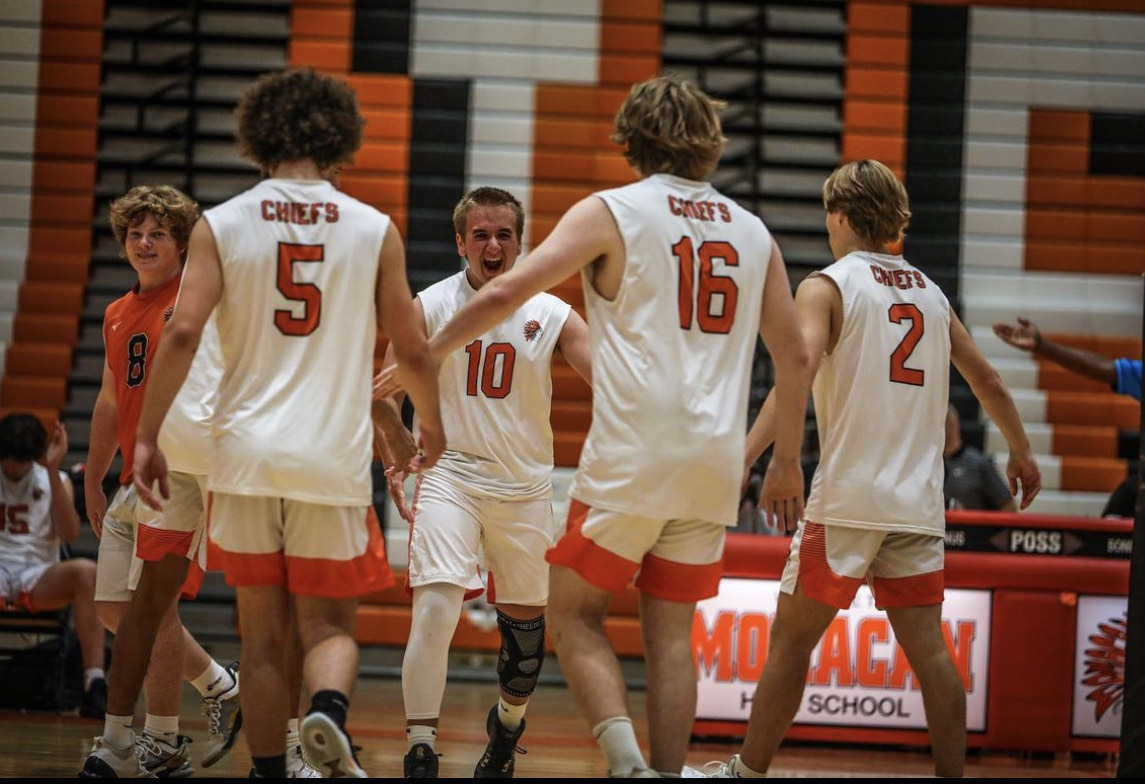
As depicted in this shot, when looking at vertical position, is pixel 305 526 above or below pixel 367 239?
below

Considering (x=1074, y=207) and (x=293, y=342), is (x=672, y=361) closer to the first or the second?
(x=293, y=342)

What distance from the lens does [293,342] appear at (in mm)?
3260

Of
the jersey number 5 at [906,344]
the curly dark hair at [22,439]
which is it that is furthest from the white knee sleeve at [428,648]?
the curly dark hair at [22,439]

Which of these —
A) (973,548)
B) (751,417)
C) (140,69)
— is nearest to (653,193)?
Result: (973,548)

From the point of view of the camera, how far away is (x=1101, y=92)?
30.7 feet

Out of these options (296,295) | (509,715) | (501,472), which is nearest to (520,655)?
(509,715)

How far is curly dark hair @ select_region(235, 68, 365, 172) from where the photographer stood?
3.32 metres

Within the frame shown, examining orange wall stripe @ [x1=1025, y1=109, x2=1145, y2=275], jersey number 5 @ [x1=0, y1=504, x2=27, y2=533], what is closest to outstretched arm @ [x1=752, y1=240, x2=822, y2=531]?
jersey number 5 @ [x1=0, y1=504, x2=27, y2=533]

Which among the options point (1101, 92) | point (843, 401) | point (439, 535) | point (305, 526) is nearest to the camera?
point (305, 526)

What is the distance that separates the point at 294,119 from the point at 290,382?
2.16 feet

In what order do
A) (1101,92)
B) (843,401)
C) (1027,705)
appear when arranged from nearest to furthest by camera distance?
(843,401) < (1027,705) < (1101,92)

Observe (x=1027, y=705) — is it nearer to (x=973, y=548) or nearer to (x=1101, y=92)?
(x=973, y=548)

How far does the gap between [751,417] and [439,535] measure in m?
4.16

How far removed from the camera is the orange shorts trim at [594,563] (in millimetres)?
3346
